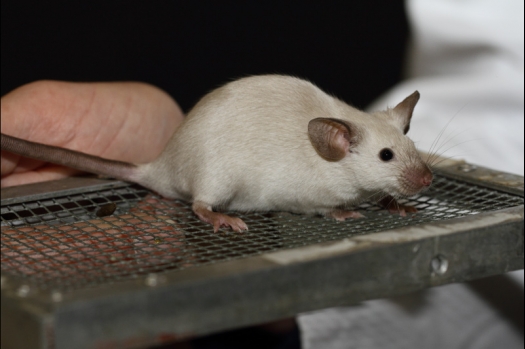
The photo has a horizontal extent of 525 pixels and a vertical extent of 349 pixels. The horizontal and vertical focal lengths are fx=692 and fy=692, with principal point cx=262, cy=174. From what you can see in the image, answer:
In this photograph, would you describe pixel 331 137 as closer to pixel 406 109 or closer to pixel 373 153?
pixel 373 153

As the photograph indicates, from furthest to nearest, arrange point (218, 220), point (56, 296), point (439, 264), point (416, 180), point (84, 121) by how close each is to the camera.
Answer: point (84, 121)
point (416, 180)
point (218, 220)
point (439, 264)
point (56, 296)

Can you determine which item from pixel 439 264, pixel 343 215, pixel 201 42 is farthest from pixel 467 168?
pixel 201 42

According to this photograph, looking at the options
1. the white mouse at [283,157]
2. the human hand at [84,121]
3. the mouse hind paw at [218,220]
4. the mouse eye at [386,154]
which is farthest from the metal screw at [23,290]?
the human hand at [84,121]

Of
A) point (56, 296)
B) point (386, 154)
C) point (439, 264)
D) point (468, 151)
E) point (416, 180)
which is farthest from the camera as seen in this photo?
point (468, 151)

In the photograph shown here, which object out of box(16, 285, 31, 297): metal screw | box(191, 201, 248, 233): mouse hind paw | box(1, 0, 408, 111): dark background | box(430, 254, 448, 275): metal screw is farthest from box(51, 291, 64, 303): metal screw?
box(1, 0, 408, 111): dark background

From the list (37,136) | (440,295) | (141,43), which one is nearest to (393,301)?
(440,295)

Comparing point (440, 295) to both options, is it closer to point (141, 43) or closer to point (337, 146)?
point (337, 146)

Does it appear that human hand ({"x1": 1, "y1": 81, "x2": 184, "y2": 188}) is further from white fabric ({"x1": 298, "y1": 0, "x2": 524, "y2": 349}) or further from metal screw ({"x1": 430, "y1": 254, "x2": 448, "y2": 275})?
metal screw ({"x1": 430, "y1": 254, "x2": 448, "y2": 275})

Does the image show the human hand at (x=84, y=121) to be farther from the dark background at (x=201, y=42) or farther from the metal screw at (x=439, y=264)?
the metal screw at (x=439, y=264)
